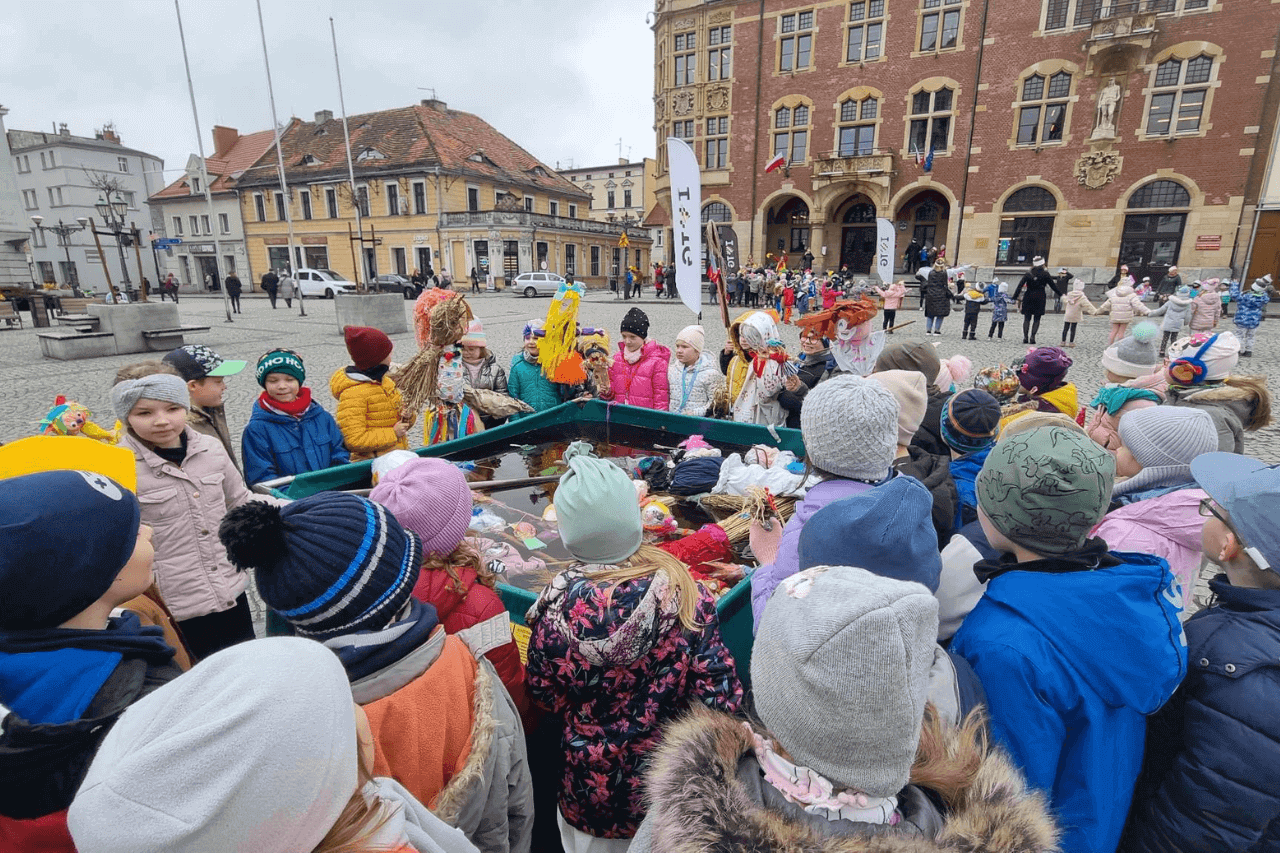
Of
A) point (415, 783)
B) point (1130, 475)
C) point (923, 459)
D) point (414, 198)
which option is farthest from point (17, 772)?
point (414, 198)

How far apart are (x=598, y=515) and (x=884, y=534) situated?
27.2 inches

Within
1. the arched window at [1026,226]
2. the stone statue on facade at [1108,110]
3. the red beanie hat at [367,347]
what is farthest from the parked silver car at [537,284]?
the red beanie hat at [367,347]

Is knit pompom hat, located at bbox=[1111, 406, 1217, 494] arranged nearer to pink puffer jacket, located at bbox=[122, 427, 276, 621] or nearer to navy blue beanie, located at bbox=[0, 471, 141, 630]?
navy blue beanie, located at bbox=[0, 471, 141, 630]

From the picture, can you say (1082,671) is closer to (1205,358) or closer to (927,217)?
(1205,358)

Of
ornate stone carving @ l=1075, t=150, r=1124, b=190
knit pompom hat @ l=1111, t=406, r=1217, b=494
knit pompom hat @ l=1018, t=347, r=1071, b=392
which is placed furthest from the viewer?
ornate stone carving @ l=1075, t=150, r=1124, b=190

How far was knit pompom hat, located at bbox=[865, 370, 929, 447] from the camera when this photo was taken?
2381 mm

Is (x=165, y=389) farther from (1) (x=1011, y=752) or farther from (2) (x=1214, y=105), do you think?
(2) (x=1214, y=105)

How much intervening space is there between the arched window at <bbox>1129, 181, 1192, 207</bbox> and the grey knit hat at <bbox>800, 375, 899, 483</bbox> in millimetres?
29431

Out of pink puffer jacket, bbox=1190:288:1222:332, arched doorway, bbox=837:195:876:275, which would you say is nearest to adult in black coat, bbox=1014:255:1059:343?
pink puffer jacket, bbox=1190:288:1222:332

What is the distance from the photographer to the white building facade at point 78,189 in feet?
143

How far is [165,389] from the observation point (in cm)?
225

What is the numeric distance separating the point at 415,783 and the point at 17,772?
24.4 inches

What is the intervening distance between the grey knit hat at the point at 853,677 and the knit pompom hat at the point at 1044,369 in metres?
3.20

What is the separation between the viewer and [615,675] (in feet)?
4.94
